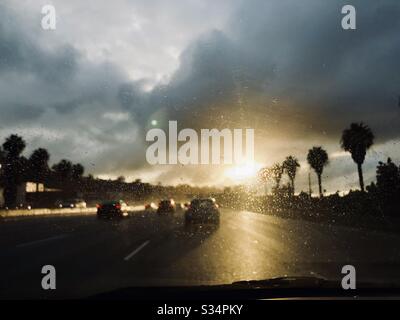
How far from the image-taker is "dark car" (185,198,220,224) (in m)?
24.3

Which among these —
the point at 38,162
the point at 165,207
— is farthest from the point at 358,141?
the point at 38,162

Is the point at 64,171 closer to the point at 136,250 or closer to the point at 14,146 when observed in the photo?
the point at 14,146

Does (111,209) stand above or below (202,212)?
below

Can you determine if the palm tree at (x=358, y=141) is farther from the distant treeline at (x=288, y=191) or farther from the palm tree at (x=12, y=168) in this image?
the palm tree at (x=12, y=168)

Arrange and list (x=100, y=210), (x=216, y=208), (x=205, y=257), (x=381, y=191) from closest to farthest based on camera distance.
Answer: (x=205, y=257)
(x=216, y=208)
(x=100, y=210)
(x=381, y=191)

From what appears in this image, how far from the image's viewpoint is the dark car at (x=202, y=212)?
24.3 meters

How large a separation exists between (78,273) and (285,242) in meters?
8.90

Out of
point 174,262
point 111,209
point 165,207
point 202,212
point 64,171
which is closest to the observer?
point 174,262

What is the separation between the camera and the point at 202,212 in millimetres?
24250

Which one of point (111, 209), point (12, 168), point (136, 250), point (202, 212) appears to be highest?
point (12, 168)
